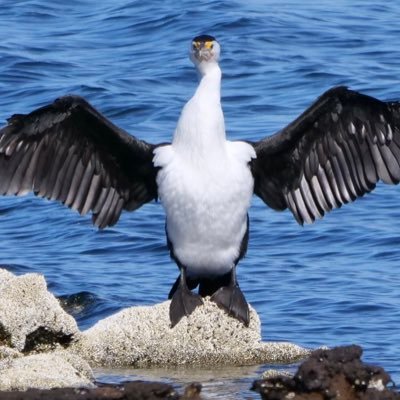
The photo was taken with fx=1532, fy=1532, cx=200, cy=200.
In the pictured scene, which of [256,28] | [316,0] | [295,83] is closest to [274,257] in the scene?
[295,83]

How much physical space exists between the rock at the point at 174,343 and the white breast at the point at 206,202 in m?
0.43

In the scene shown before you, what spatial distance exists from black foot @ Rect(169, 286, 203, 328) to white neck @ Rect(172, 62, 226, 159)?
2.90 ft

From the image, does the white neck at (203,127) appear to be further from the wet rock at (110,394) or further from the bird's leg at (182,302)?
the wet rock at (110,394)

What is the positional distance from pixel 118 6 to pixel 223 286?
1370 cm

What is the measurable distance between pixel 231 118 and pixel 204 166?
7407mm

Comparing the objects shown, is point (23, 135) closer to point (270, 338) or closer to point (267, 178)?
point (267, 178)

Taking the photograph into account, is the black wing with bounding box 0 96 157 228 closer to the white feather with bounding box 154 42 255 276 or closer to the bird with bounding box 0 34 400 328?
the bird with bounding box 0 34 400 328

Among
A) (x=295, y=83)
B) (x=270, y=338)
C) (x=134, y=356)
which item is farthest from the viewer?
(x=295, y=83)

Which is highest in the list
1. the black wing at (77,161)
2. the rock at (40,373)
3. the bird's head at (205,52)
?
the bird's head at (205,52)

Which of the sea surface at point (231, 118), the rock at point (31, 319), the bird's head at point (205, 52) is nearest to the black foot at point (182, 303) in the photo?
the sea surface at point (231, 118)

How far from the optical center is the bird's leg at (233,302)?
9820 mm

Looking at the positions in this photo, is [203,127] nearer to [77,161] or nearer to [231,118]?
[77,161]

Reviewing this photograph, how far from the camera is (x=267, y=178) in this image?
10547 mm

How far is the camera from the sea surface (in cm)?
1203
